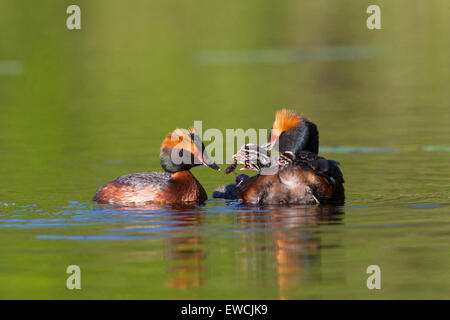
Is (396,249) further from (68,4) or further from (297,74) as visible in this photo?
(68,4)

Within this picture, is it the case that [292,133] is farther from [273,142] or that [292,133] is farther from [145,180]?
[145,180]

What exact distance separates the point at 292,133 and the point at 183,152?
5.29 ft

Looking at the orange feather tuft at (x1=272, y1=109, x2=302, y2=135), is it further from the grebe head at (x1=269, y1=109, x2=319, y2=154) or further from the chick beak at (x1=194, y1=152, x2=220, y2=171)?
the chick beak at (x1=194, y1=152, x2=220, y2=171)

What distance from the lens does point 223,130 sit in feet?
71.6

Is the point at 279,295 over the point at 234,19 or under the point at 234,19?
under

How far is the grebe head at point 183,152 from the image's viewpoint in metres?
14.8

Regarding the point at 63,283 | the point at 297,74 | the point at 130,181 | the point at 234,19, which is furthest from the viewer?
the point at 234,19

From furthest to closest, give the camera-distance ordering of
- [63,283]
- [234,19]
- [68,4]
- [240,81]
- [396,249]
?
1. [68,4]
2. [234,19]
3. [240,81]
4. [396,249]
5. [63,283]

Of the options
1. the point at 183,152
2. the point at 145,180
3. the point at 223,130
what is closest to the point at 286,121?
the point at 183,152

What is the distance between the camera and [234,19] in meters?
49.6

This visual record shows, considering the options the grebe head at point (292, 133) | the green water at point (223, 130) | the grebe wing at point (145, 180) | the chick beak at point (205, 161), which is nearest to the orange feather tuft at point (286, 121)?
the grebe head at point (292, 133)

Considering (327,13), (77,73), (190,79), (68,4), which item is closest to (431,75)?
(190,79)

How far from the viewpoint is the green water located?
10.4 meters

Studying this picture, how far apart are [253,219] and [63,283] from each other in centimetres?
341
